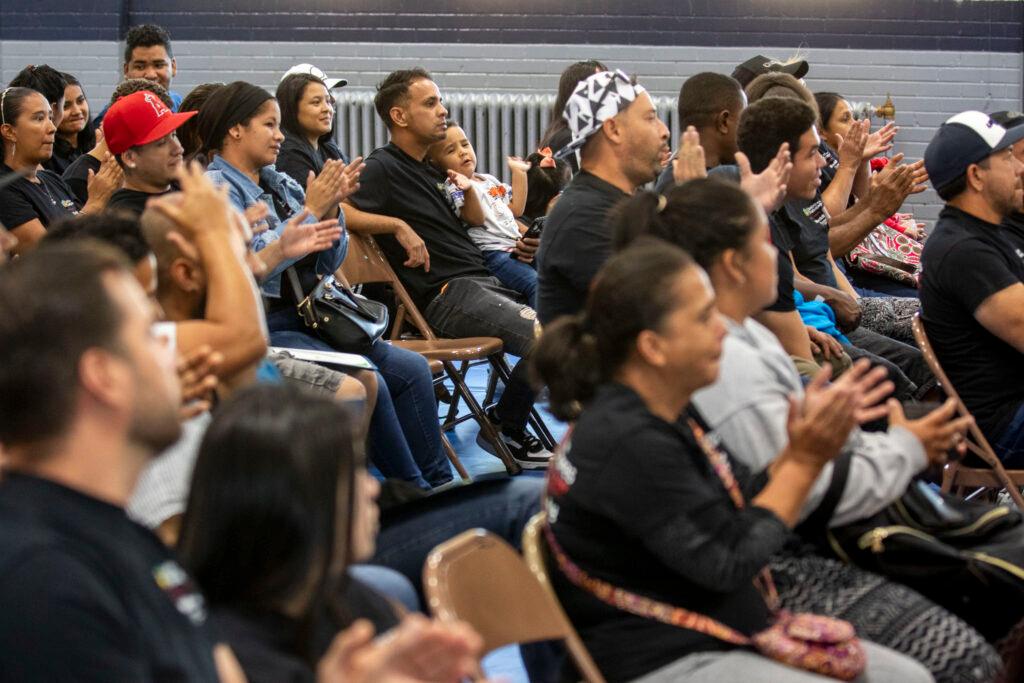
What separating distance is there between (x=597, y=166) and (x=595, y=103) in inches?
7.1

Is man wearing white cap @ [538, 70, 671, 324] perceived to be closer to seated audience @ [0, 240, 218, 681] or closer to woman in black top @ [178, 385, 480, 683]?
woman in black top @ [178, 385, 480, 683]

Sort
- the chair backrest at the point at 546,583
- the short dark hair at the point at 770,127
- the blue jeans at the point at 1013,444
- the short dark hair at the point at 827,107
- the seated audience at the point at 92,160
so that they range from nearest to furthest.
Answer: the chair backrest at the point at 546,583, the blue jeans at the point at 1013,444, the short dark hair at the point at 770,127, the seated audience at the point at 92,160, the short dark hair at the point at 827,107

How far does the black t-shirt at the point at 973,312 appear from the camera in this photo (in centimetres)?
371

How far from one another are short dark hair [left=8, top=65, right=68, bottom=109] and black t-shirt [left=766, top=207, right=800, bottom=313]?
10.8ft

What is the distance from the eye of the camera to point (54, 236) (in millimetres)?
2613

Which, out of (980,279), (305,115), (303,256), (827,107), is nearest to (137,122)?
(303,256)

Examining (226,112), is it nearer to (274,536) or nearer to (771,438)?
(771,438)

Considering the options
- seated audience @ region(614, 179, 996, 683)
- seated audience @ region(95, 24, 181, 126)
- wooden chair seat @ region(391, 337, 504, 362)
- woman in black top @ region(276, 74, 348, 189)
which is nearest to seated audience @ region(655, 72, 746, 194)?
wooden chair seat @ region(391, 337, 504, 362)

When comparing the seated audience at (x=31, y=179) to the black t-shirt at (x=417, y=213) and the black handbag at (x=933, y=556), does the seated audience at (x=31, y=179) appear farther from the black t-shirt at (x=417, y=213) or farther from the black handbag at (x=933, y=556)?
the black handbag at (x=933, y=556)

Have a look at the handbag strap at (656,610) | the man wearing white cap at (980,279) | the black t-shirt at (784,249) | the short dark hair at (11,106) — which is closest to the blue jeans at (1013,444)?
the man wearing white cap at (980,279)

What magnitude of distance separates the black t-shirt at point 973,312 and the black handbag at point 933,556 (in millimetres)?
1272

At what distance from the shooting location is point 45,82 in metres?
5.93

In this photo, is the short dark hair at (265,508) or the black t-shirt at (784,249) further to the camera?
the black t-shirt at (784,249)

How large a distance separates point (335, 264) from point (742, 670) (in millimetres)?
2655
